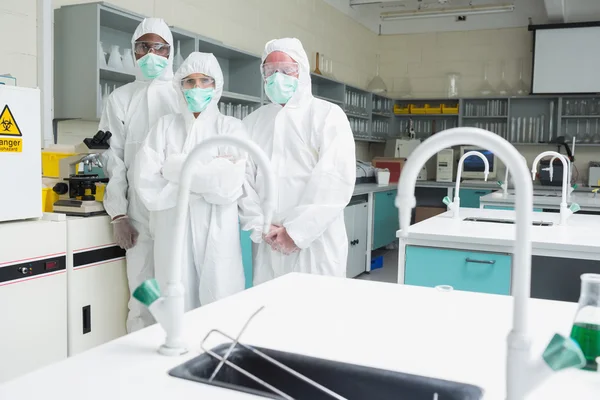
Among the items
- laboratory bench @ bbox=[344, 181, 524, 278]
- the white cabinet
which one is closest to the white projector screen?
laboratory bench @ bbox=[344, 181, 524, 278]

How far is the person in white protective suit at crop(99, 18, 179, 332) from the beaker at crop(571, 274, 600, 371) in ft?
6.94

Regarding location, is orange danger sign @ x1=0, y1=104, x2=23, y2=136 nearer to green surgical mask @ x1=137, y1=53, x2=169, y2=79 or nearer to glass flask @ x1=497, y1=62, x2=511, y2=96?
green surgical mask @ x1=137, y1=53, x2=169, y2=79

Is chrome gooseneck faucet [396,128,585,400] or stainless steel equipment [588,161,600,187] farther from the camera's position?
stainless steel equipment [588,161,600,187]

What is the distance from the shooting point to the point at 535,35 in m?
7.04

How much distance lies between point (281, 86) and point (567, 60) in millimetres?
5475

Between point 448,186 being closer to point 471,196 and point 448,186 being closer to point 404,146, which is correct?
point 471,196

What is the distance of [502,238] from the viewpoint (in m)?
2.45

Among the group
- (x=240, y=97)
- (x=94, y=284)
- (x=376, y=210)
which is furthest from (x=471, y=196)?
(x=94, y=284)

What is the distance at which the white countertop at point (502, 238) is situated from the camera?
2389 mm

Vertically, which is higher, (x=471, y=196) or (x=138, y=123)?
(x=138, y=123)

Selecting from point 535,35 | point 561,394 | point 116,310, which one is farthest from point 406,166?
point 535,35

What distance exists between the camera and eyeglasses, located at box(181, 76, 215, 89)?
8.95 ft

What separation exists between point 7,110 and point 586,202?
13.2ft

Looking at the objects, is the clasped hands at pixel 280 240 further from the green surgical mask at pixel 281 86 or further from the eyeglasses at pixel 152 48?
the eyeglasses at pixel 152 48
